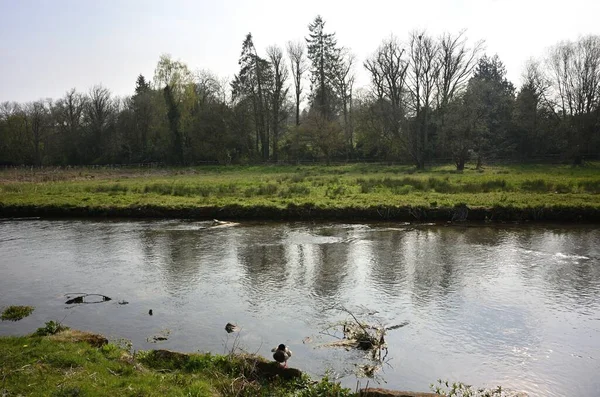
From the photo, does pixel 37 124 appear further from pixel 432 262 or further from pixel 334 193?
pixel 432 262

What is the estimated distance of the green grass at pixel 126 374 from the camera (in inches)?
242

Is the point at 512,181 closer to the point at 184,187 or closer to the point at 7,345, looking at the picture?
the point at 184,187

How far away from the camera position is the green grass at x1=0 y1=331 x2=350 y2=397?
20.2 ft

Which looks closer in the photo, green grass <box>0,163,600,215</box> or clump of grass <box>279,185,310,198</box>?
green grass <box>0,163,600,215</box>

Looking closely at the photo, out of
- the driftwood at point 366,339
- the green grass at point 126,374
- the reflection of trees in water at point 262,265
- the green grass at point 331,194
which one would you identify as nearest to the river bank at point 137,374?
the green grass at point 126,374

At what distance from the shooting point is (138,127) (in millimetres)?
65875

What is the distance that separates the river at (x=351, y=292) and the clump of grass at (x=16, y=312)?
0.65 ft

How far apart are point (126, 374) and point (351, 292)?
246 inches

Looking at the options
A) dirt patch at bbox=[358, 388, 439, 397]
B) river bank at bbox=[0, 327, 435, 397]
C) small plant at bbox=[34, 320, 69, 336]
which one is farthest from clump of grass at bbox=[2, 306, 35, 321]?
dirt patch at bbox=[358, 388, 439, 397]

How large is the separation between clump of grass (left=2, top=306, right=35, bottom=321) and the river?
20 cm

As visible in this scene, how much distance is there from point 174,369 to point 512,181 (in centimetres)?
2541

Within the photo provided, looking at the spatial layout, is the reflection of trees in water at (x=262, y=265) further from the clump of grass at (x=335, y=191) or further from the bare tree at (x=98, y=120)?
the bare tree at (x=98, y=120)

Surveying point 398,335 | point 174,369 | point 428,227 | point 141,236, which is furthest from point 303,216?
point 174,369

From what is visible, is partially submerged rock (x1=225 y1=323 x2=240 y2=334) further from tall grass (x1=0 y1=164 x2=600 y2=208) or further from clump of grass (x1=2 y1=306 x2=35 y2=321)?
tall grass (x1=0 y1=164 x2=600 y2=208)
